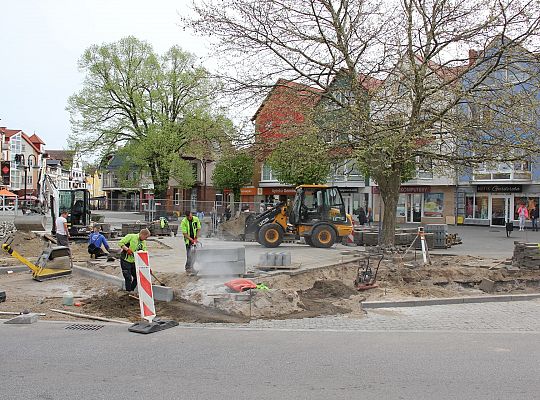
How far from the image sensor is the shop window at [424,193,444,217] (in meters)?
42.9

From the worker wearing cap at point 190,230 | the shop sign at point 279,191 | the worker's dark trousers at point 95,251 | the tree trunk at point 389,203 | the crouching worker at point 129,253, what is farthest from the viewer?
the shop sign at point 279,191

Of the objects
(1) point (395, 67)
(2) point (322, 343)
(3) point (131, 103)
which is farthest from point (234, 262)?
(3) point (131, 103)

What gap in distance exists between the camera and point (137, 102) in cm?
4147

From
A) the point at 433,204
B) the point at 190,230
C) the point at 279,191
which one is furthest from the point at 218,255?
the point at 279,191

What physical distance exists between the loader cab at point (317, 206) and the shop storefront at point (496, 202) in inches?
920

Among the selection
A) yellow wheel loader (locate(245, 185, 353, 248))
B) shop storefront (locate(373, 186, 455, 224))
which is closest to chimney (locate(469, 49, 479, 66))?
yellow wheel loader (locate(245, 185, 353, 248))

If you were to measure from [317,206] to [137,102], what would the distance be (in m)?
26.5

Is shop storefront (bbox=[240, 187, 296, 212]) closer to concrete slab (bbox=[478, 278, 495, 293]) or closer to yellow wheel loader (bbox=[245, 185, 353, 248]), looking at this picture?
yellow wheel loader (bbox=[245, 185, 353, 248])

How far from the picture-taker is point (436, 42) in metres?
14.7

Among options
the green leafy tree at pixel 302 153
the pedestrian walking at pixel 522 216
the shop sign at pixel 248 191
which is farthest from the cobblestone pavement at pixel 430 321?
the shop sign at pixel 248 191

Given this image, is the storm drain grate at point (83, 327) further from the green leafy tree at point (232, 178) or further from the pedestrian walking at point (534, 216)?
the green leafy tree at point (232, 178)

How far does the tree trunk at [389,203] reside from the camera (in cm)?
1700

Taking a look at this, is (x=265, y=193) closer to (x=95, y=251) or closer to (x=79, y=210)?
(x=79, y=210)

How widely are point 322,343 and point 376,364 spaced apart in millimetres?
1190
